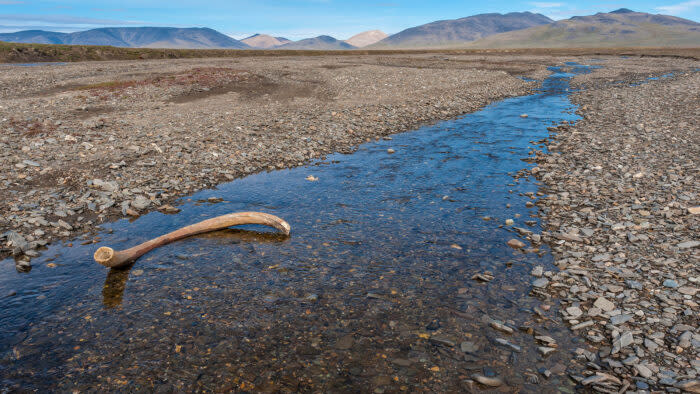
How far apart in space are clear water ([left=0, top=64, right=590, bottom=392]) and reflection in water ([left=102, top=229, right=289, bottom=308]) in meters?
0.05

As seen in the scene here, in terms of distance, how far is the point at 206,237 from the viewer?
37.8 ft

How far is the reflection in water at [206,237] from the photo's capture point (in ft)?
28.7

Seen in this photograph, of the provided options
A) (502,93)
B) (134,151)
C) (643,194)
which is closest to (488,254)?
(643,194)

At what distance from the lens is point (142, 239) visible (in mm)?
11383

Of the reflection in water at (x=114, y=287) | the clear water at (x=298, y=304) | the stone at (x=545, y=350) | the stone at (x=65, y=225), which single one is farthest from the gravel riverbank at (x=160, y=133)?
the stone at (x=545, y=350)

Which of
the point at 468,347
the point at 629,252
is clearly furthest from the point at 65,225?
the point at 629,252

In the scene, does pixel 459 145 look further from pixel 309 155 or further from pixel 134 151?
pixel 134 151

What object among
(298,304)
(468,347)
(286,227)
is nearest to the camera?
(468,347)

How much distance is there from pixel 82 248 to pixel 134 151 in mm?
8307

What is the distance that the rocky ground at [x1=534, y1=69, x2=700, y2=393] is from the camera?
21.3 ft

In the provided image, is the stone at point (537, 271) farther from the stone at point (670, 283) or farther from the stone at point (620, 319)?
the stone at point (670, 283)

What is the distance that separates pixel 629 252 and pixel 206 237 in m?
11.4

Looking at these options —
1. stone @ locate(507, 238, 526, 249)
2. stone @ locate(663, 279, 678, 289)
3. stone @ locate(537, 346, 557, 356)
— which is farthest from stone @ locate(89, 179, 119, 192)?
stone @ locate(663, 279, 678, 289)

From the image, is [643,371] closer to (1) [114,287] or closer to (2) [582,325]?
(2) [582,325]
